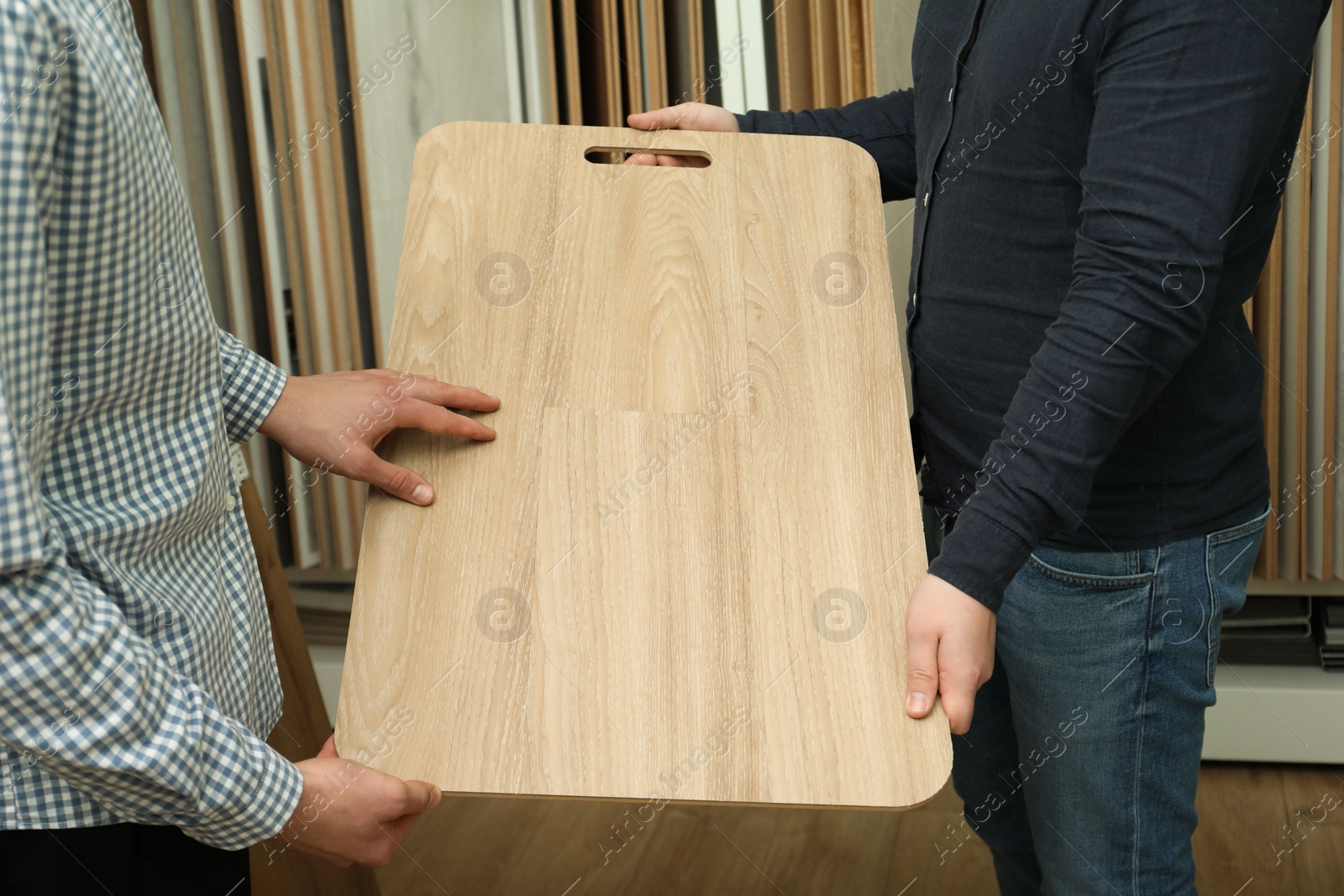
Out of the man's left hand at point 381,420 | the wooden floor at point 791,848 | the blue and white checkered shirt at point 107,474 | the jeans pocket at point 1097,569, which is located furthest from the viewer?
the wooden floor at point 791,848

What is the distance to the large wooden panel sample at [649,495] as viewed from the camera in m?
0.69

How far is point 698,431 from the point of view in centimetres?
83

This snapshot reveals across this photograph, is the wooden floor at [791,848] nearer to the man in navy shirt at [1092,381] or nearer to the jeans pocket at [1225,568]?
the man in navy shirt at [1092,381]

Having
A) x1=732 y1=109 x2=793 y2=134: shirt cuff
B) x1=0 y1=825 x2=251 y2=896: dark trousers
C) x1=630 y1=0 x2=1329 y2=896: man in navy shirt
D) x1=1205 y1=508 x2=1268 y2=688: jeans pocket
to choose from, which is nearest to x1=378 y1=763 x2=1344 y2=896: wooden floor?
x1=630 y1=0 x2=1329 y2=896: man in navy shirt

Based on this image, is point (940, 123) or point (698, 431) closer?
point (698, 431)

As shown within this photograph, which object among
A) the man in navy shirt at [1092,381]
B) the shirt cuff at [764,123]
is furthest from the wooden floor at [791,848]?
the shirt cuff at [764,123]

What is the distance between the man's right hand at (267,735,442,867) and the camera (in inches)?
26.2

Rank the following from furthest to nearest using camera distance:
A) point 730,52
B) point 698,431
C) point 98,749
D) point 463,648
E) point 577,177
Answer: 1. point 730,52
2. point 577,177
3. point 698,431
4. point 463,648
5. point 98,749

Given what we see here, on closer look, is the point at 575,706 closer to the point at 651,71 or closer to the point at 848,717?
the point at 848,717

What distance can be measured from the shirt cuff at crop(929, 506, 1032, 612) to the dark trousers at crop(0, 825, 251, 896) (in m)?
0.57

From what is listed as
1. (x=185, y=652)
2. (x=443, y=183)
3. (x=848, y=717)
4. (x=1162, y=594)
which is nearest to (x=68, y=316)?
(x=185, y=652)

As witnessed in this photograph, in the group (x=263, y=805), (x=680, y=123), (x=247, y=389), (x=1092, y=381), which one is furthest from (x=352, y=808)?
(x=680, y=123)

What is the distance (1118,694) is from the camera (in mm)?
895

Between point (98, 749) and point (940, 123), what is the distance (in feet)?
2.56
